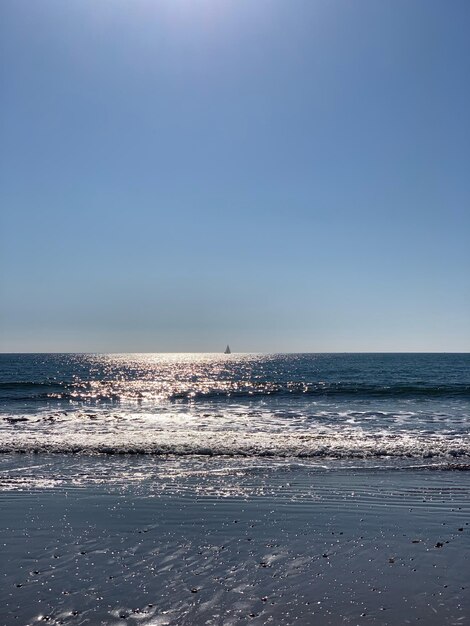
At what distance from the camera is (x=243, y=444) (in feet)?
70.4

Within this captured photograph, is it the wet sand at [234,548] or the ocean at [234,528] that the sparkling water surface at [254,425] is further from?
the wet sand at [234,548]

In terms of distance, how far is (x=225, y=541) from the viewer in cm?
1009

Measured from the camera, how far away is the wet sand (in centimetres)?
729

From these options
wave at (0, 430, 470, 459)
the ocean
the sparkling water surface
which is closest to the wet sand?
the ocean

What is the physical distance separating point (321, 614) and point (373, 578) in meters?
1.64

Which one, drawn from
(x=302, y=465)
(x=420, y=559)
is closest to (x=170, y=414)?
(x=302, y=465)

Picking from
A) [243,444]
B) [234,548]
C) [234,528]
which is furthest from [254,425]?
[234,548]

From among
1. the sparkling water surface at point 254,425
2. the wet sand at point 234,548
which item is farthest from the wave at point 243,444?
the wet sand at point 234,548

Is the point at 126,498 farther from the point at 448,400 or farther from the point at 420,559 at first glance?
the point at 448,400

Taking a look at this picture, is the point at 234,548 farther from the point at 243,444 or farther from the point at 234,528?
the point at 243,444

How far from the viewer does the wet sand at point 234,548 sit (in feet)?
23.9

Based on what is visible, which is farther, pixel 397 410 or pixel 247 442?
pixel 397 410

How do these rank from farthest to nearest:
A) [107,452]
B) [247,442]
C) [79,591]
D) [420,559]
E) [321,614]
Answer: [247,442], [107,452], [420,559], [79,591], [321,614]

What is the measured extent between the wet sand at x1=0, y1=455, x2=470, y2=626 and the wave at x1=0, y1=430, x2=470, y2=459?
143 inches
